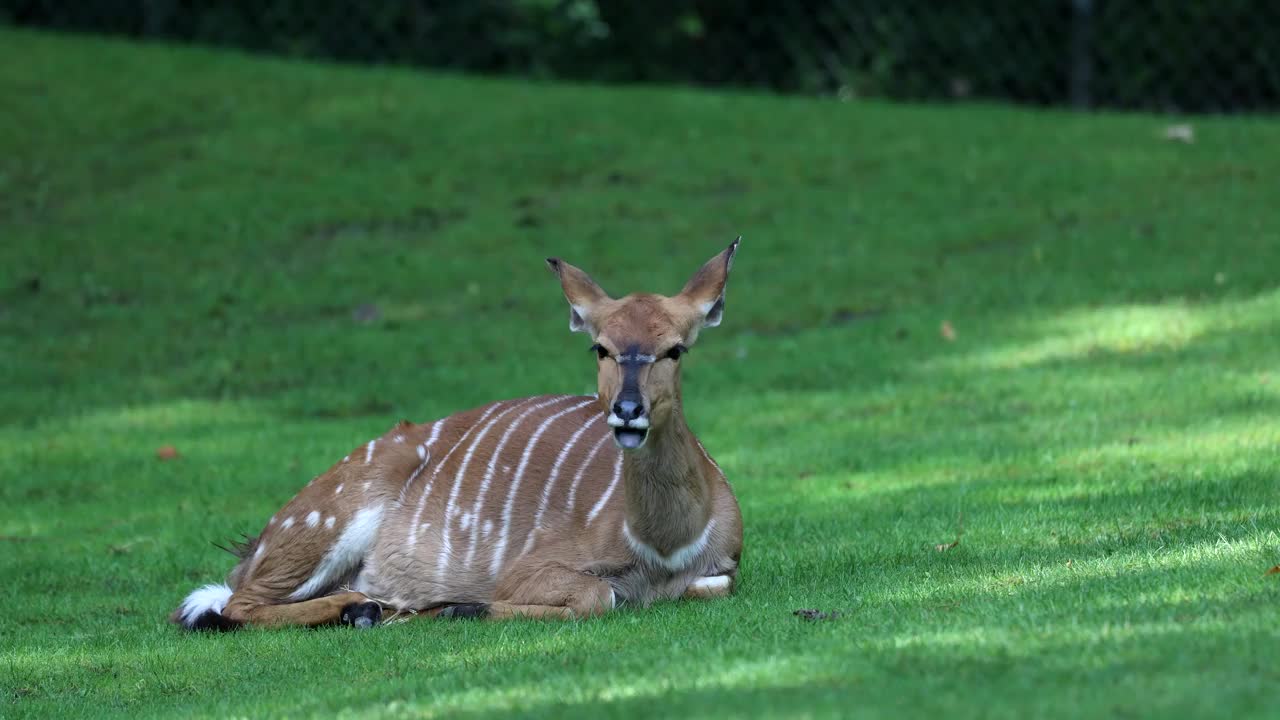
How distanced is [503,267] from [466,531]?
771 cm

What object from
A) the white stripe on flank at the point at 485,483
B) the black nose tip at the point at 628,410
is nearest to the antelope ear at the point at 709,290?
the black nose tip at the point at 628,410

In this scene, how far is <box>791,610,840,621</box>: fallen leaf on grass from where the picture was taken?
5562 mm

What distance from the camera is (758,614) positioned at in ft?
19.0

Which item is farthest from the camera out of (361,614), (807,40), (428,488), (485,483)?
(807,40)

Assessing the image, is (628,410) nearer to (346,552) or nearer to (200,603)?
(346,552)

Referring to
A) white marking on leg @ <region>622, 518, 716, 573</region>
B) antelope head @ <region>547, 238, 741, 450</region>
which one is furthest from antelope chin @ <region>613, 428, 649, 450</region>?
white marking on leg @ <region>622, 518, 716, 573</region>

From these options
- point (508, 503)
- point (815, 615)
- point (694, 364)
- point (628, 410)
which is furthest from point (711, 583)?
point (694, 364)

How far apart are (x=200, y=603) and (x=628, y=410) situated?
206cm

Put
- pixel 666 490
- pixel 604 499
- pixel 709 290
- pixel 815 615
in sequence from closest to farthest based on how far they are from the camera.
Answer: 1. pixel 815 615
2. pixel 666 490
3. pixel 709 290
4. pixel 604 499

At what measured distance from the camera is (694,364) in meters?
12.0

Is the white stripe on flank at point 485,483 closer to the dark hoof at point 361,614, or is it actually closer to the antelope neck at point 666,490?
the dark hoof at point 361,614

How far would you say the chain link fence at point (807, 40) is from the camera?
20016 mm

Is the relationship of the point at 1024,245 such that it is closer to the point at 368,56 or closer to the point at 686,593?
the point at 686,593

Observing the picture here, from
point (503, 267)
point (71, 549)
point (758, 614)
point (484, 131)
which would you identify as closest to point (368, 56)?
point (484, 131)
